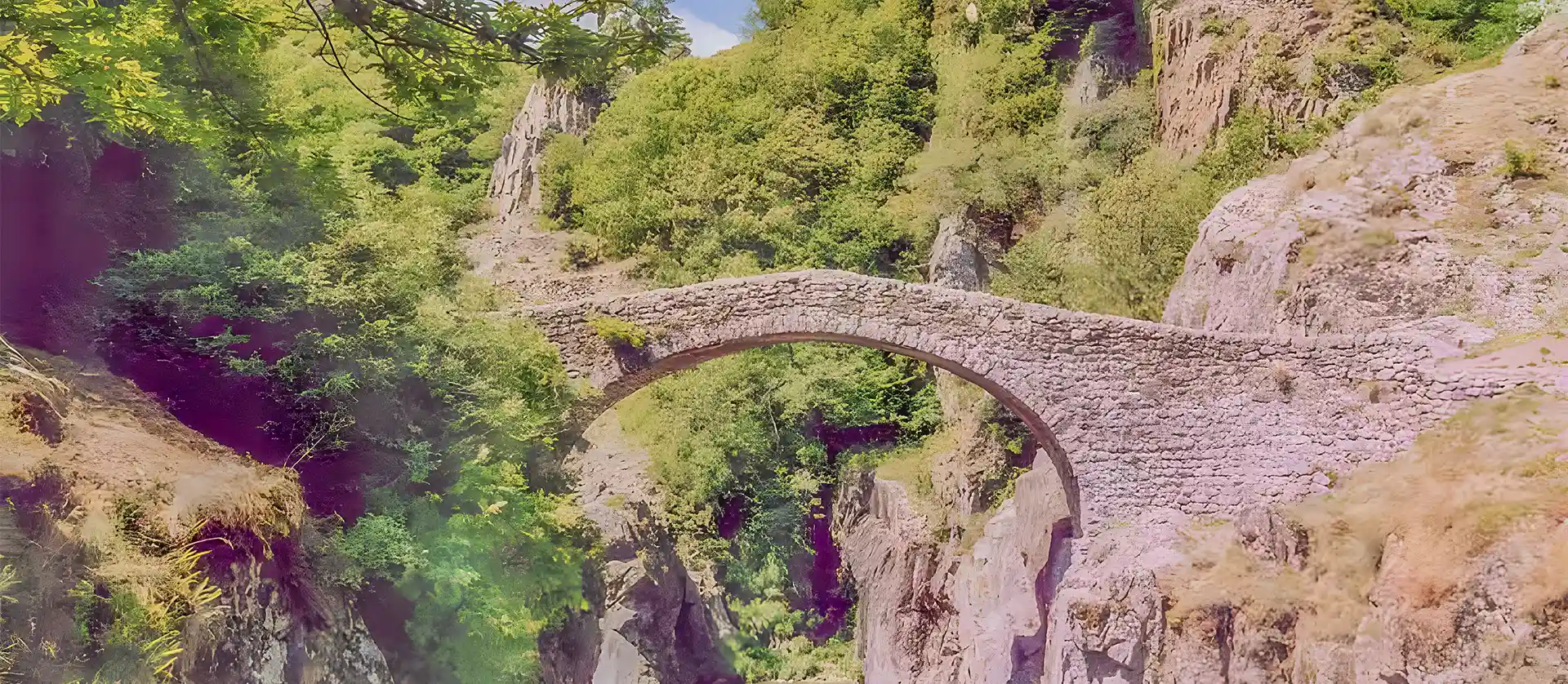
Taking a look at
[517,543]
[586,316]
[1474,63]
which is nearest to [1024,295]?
[1474,63]

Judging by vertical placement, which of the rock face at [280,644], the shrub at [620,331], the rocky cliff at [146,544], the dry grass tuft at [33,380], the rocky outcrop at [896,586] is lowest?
the rocky outcrop at [896,586]

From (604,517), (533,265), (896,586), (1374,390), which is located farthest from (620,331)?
(533,265)

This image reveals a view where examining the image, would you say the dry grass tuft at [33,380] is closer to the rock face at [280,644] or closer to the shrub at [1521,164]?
the rock face at [280,644]

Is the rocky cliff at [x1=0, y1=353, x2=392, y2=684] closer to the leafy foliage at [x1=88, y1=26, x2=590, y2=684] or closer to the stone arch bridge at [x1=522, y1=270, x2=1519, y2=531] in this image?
the leafy foliage at [x1=88, y1=26, x2=590, y2=684]

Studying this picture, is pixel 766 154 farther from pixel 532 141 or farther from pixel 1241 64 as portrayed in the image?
pixel 1241 64

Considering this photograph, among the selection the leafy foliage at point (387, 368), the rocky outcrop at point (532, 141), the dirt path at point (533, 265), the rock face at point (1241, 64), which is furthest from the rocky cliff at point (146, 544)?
the rocky outcrop at point (532, 141)
